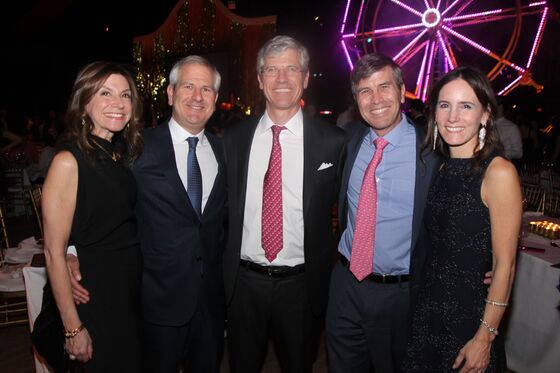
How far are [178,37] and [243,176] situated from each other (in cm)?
1020

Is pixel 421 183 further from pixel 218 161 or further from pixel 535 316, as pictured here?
pixel 535 316

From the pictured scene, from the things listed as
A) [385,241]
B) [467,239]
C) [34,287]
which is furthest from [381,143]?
[34,287]

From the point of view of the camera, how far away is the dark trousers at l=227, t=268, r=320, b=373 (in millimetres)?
2307

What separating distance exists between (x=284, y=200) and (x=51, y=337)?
1.26 meters

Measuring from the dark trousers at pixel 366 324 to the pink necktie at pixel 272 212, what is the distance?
1.22 feet

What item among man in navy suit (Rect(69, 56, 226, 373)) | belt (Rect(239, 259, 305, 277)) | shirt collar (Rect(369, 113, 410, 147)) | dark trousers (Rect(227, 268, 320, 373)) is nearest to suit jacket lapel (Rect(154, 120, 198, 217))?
man in navy suit (Rect(69, 56, 226, 373))

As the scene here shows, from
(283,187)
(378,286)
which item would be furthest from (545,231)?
(283,187)

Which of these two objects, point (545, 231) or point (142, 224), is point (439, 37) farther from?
point (142, 224)

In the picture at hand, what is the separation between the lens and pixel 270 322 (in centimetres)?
238

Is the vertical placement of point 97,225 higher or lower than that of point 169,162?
lower

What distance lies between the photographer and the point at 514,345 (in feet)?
10.2

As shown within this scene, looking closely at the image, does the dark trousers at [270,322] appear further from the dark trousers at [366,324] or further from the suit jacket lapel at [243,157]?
the suit jacket lapel at [243,157]

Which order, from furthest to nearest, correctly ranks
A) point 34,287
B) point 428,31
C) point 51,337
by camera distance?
point 428,31 → point 34,287 → point 51,337

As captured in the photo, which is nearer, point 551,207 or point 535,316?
point 535,316
